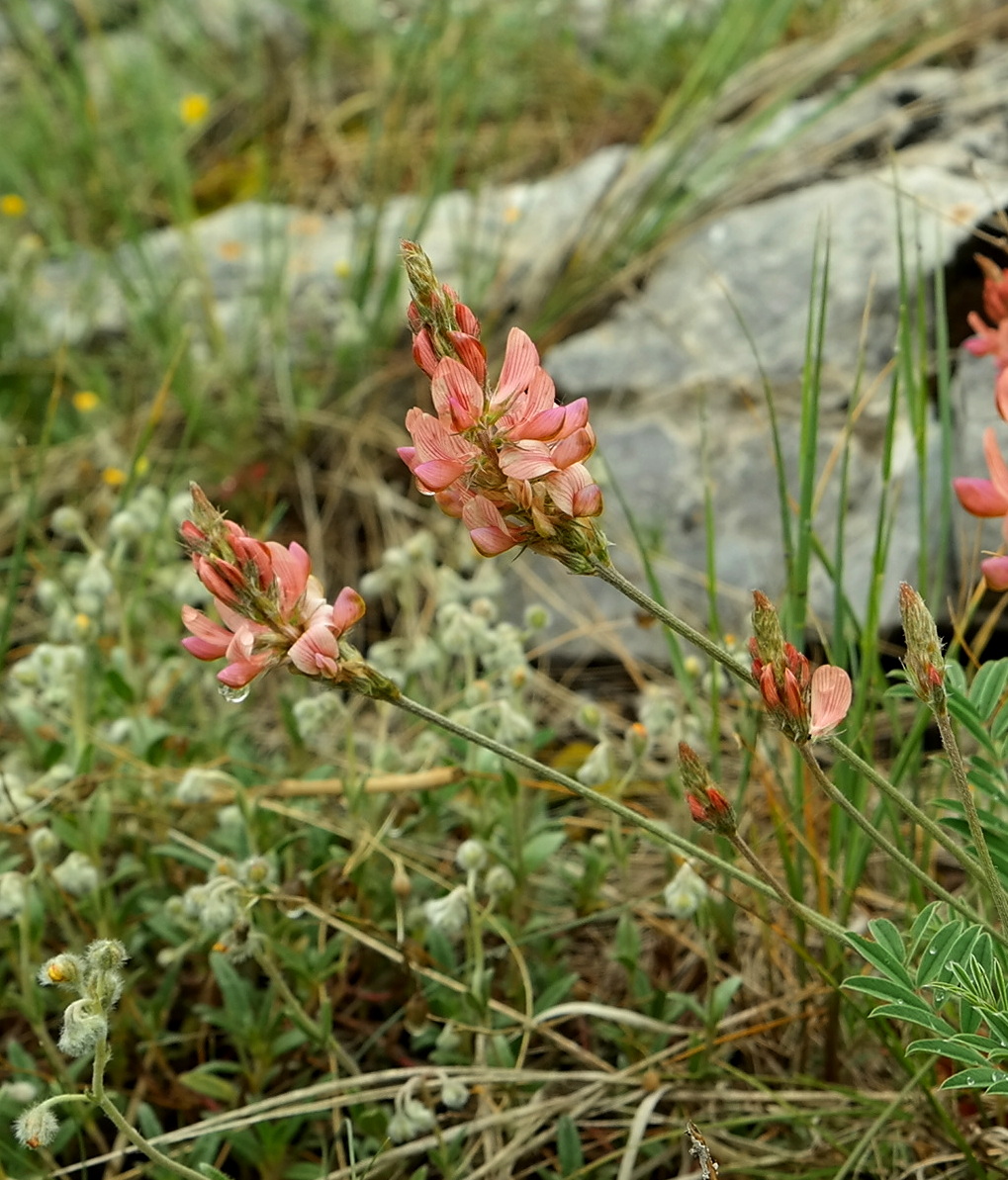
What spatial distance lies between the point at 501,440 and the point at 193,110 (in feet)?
13.1

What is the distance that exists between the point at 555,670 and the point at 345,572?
2.05 ft

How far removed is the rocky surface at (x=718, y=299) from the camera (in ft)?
8.79

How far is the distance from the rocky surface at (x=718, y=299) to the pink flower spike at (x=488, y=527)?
51.4 inches

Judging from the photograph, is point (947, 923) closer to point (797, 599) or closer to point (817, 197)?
point (797, 599)

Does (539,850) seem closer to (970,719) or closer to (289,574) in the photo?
(970,719)

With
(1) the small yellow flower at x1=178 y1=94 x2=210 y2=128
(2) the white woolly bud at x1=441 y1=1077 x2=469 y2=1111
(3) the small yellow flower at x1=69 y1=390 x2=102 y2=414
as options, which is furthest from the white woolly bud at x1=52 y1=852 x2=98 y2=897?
(1) the small yellow flower at x1=178 y1=94 x2=210 y2=128

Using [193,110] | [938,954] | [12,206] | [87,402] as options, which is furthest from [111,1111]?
[193,110]

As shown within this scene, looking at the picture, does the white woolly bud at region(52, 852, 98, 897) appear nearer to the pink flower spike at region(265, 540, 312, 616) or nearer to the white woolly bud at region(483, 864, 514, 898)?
the white woolly bud at region(483, 864, 514, 898)

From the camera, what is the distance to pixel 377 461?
128 inches

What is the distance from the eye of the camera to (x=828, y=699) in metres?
1.12

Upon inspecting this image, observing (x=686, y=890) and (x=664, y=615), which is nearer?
(x=664, y=615)

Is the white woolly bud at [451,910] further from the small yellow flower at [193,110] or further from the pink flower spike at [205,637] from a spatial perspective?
the small yellow flower at [193,110]

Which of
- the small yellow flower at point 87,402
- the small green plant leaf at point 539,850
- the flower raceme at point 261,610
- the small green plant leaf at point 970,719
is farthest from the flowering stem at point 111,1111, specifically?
the small yellow flower at point 87,402

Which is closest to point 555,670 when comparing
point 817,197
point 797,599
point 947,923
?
point 797,599
